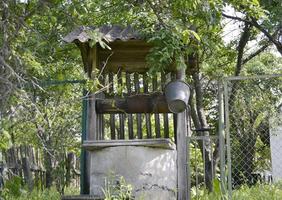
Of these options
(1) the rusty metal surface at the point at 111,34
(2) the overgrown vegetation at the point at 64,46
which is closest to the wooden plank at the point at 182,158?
(2) the overgrown vegetation at the point at 64,46

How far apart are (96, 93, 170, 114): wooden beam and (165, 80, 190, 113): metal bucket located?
30 centimetres

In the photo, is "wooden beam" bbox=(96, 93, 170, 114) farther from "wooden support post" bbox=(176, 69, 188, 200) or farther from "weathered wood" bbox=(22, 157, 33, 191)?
"weathered wood" bbox=(22, 157, 33, 191)

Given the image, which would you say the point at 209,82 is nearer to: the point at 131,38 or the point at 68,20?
the point at 131,38

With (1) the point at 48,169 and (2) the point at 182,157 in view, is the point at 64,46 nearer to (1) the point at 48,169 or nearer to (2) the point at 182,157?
(1) the point at 48,169

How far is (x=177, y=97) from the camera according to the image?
14.5 ft

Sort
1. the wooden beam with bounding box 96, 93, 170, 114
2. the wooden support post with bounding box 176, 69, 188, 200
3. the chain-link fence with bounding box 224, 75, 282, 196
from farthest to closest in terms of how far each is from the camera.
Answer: the chain-link fence with bounding box 224, 75, 282, 196
the wooden beam with bounding box 96, 93, 170, 114
the wooden support post with bounding box 176, 69, 188, 200

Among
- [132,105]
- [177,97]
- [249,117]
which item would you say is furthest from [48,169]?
[249,117]

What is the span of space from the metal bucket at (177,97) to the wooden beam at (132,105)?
0.30m

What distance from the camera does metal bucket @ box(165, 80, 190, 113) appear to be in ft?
14.6

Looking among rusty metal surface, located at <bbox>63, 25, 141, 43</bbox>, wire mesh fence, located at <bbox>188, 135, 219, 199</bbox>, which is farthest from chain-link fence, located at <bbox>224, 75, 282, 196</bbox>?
rusty metal surface, located at <bbox>63, 25, 141, 43</bbox>

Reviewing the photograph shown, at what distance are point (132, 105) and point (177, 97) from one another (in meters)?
0.63

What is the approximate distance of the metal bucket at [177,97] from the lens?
4441 millimetres

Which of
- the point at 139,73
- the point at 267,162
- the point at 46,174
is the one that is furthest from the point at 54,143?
the point at 267,162

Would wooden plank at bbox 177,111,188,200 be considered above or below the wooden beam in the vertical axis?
below
